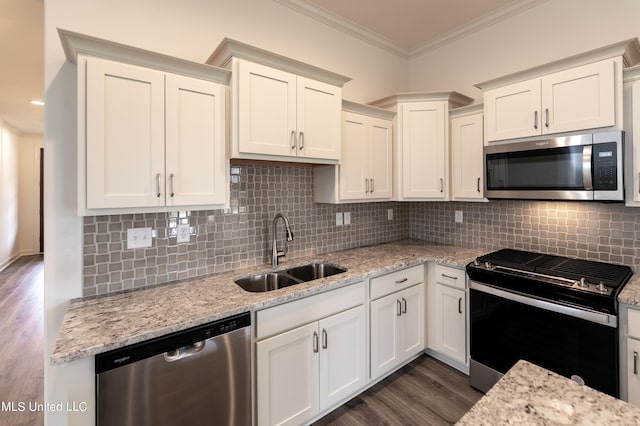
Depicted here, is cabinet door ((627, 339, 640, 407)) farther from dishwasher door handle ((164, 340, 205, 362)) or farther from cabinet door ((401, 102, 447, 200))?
dishwasher door handle ((164, 340, 205, 362))

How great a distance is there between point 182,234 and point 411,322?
1.91m

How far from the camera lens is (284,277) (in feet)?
7.30

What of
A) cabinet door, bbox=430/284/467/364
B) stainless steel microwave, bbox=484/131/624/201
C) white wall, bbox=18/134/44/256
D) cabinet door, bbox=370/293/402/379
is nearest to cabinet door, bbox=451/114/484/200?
stainless steel microwave, bbox=484/131/624/201

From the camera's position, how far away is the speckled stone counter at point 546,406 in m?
0.72

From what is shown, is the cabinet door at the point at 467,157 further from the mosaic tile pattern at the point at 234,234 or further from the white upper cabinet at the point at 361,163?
the mosaic tile pattern at the point at 234,234

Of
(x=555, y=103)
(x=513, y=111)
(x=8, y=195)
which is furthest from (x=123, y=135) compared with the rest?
(x=8, y=195)

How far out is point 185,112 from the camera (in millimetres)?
1670

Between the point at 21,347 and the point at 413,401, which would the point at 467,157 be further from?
the point at 21,347

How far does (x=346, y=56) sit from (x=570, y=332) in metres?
2.81

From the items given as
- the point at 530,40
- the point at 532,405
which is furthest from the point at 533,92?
the point at 532,405

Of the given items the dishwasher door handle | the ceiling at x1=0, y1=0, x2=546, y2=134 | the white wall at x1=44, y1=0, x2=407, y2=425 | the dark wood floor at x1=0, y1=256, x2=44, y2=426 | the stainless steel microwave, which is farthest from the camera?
the ceiling at x1=0, y1=0, x2=546, y2=134

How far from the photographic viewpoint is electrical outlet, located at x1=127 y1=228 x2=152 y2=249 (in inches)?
70.7

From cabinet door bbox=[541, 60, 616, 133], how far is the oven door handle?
3.74ft

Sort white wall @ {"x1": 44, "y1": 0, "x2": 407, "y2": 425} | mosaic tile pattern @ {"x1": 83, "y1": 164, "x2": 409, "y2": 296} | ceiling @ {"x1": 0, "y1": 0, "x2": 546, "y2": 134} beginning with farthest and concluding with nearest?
1. ceiling @ {"x1": 0, "y1": 0, "x2": 546, "y2": 134}
2. mosaic tile pattern @ {"x1": 83, "y1": 164, "x2": 409, "y2": 296}
3. white wall @ {"x1": 44, "y1": 0, "x2": 407, "y2": 425}
